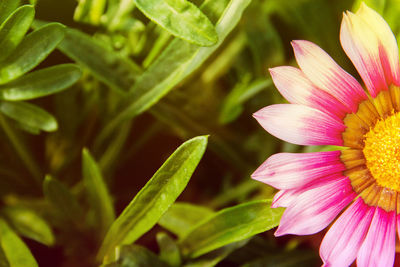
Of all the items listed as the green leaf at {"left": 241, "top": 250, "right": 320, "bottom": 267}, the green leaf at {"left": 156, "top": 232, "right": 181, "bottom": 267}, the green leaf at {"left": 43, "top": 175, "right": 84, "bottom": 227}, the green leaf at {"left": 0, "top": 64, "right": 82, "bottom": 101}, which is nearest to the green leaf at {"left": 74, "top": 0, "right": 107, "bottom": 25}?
the green leaf at {"left": 0, "top": 64, "right": 82, "bottom": 101}

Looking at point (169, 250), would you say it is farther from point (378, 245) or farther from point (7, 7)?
point (7, 7)

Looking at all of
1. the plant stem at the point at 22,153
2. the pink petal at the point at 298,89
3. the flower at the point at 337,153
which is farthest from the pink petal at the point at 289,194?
the plant stem at the point at 22,153

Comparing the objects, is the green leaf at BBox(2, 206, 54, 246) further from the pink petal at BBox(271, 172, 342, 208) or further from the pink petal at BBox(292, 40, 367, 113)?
the pink petal at BBox(292, 40, 367, 113)

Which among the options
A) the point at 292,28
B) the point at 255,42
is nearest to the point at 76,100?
the point at 255,42

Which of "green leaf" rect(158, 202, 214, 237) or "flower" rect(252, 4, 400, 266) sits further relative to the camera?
"green leaf" rect(158, 202, 214, 237)

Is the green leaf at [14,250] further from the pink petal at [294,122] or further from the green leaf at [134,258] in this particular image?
the pink petal at [294,122]

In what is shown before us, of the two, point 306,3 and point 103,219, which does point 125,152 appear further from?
point 306,3
